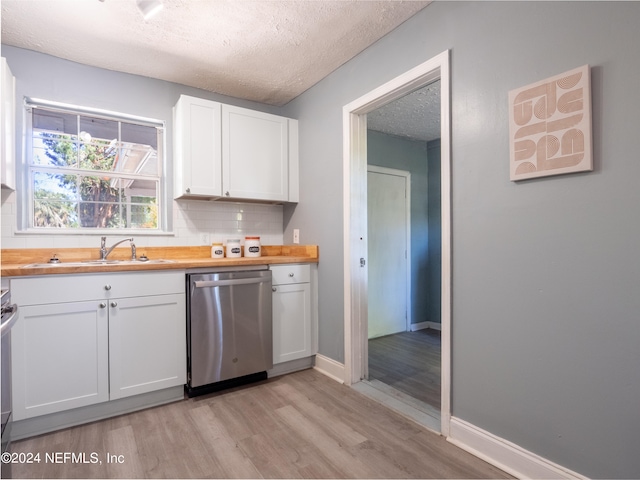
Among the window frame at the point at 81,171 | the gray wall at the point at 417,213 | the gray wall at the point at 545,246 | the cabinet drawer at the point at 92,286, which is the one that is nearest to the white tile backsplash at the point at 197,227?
the window frame at the point at 81,171

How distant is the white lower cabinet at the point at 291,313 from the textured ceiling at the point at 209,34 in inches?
63.1

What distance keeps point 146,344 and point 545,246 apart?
7.52 ft

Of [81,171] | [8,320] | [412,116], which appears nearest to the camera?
[8,320]

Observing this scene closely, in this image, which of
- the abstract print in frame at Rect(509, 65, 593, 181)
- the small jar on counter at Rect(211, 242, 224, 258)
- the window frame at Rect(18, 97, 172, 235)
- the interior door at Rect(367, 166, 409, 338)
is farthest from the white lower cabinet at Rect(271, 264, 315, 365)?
the abstract print in frame at Rect(509, 65, 593, 181)

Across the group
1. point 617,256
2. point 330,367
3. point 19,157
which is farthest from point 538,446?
point 19,157

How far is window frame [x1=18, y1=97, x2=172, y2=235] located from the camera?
237 cm

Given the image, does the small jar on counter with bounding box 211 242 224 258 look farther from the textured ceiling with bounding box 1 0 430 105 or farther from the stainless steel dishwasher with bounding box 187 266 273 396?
the textured ceiling with bounding box 1 0 430 105

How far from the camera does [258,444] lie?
5.87ft

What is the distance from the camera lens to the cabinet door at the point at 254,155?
282 centimetres

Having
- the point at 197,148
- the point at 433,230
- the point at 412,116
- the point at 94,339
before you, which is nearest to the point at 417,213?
the point at 433,230

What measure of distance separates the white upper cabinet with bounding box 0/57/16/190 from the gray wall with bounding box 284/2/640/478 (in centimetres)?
251

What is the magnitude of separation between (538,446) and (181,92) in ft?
11.0

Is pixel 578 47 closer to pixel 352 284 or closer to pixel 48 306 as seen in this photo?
pixel 352 284

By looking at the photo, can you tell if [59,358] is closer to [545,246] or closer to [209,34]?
[209,34]
